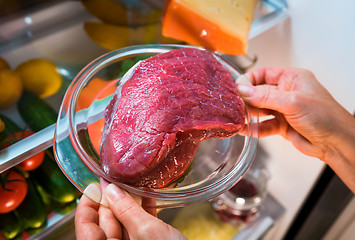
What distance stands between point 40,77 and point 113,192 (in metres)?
0.64

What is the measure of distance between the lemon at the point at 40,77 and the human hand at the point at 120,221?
0.49m

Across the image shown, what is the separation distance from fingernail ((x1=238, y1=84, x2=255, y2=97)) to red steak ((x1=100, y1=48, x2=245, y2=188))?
1.5 inches

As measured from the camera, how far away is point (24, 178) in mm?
1022

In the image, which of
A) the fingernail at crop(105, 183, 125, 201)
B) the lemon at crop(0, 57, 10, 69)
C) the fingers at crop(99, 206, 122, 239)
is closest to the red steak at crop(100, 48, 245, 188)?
the fingernail at crop(105, 183, 125, 201)

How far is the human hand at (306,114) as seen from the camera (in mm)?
1011

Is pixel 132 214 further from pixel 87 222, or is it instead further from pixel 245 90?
pixel 245 90

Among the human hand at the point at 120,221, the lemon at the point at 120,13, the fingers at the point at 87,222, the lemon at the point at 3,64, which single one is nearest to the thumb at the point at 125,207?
the human hand at the point at 120,221

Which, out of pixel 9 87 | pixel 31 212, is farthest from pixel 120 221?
pixel 9 87

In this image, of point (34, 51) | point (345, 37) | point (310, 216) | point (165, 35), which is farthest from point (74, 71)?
point (310, 216)

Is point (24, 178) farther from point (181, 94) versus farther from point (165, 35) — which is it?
point (165, 35)

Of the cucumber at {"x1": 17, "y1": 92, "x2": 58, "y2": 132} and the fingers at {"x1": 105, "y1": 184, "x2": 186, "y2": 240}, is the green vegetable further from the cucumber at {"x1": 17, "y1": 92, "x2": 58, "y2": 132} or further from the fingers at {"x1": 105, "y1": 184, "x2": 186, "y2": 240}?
the fingers at {"x1": 105, "y1": 184, "x2": 186, "y2": 240}

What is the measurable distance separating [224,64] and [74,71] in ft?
1.84

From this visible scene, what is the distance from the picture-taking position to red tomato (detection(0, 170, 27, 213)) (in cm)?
95

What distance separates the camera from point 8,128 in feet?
3.13
